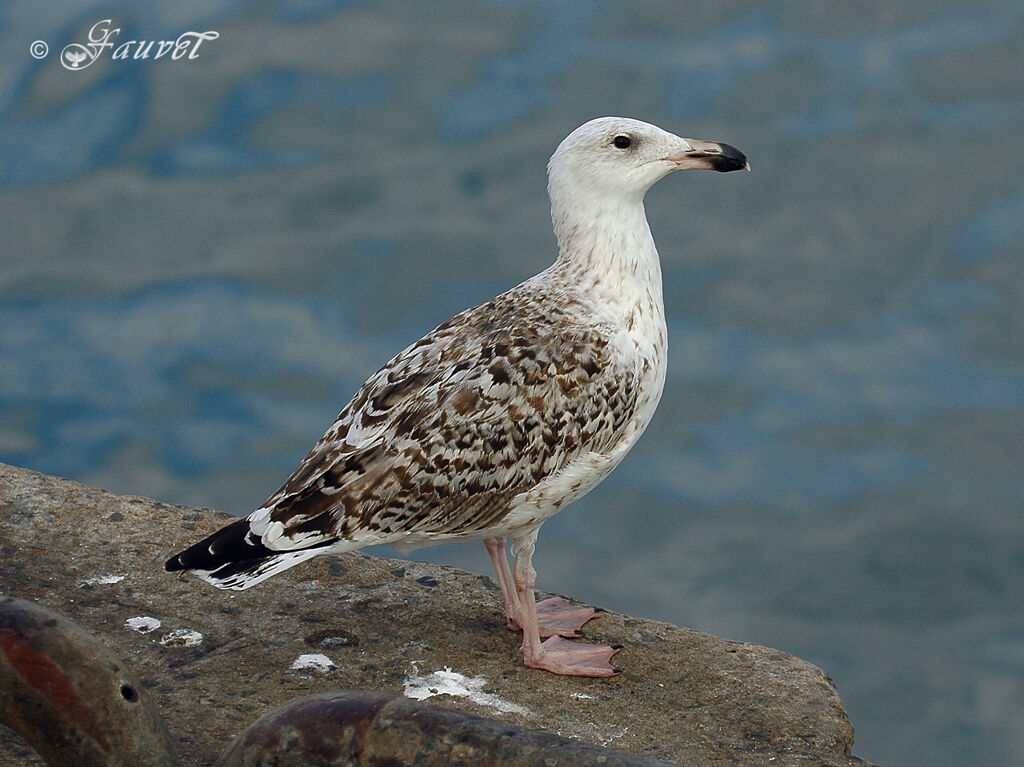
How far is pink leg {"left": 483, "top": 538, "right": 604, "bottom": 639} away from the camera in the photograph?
19.8ft

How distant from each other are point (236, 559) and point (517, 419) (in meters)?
1.14

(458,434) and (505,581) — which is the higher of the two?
(458,434)

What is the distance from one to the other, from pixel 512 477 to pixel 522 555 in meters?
0.51

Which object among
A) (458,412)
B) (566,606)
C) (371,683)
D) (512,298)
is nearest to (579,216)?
(512,298)

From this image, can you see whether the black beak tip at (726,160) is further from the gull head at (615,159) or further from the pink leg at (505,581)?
the pink leg at (505,581)

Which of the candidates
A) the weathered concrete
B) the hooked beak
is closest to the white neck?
the hooked beak

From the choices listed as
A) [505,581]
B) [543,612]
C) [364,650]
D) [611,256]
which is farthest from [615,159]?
[364,650]

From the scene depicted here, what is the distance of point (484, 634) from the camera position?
5922 millimetres

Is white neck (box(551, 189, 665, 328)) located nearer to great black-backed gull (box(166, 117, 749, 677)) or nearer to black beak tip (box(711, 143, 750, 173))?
great black-backed gull (box(166, 117, 749, 677))

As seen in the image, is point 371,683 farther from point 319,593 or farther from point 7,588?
point 7,588

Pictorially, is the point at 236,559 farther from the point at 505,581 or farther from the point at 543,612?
the point at 543,612

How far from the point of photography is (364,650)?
5.55 metres

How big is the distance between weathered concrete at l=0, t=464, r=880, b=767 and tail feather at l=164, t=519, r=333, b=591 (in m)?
0.37

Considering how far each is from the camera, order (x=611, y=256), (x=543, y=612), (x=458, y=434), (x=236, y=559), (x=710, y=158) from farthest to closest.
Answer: (x=543, y=612)
(x=710, y=158)
(x=611, y=256)
(x=458, y=434)
(x=236, y=559)
